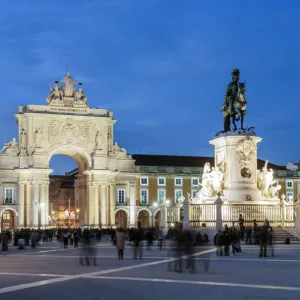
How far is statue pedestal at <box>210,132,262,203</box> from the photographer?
37.6m

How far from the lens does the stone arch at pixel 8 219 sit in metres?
88.8

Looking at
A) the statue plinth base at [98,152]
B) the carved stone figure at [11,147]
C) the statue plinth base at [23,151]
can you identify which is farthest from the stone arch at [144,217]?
the carved stone figure at [11,147]

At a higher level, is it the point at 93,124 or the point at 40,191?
the point at 93,124

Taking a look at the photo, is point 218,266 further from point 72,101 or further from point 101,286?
point 72,101

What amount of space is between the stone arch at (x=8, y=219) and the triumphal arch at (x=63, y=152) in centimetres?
25

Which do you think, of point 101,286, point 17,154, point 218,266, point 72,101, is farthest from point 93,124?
point 101,286

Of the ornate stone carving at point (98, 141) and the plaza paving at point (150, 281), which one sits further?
the ornate stone carving at point (98, 141)

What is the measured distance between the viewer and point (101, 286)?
17094mm

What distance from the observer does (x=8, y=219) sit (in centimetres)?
10106

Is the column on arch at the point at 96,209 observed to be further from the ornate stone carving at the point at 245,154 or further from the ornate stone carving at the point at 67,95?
the ornate stone carving at the point at 245,154

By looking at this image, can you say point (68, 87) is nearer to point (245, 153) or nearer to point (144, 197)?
point (144, 197)

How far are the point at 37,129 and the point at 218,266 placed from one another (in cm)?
6818

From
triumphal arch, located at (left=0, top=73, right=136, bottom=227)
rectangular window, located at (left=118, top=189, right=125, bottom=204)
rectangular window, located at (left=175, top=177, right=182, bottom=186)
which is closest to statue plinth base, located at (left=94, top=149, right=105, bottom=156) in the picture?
triumphal arch, located at (left=0, top=73, right=136, bottom=227)

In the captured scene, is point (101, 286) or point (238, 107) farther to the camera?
point (238, 107)
